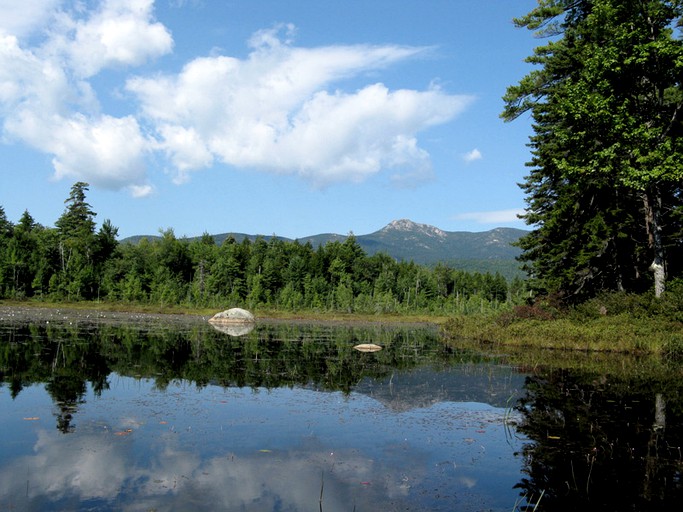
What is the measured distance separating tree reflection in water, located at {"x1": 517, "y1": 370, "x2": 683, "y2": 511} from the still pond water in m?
0.04

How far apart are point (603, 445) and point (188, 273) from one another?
319 feet

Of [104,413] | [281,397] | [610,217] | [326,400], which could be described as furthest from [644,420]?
[610,217]

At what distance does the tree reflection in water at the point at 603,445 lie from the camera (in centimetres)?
729

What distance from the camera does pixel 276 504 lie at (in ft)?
22.3

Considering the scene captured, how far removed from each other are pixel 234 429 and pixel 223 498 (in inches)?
145

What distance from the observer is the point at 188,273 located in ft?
331

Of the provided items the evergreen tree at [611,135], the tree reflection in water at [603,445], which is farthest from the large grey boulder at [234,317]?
the tree reflection in water at [603,445]

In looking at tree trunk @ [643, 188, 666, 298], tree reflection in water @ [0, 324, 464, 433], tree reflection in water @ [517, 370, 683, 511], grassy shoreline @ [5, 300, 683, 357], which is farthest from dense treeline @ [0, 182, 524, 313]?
tree reflection in water @ [517, 370, 683, 511]

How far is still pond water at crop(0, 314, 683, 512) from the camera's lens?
7.13 metres

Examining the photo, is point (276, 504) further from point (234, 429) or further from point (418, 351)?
point (418, 351)

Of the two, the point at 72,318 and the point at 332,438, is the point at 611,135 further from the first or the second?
the point at 72,318

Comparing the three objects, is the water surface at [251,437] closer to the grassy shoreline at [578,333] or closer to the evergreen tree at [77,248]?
the grassy shoreline at [578,333]

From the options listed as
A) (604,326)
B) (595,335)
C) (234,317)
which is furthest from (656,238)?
(234,317)

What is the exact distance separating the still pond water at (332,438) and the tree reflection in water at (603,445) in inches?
1.7
